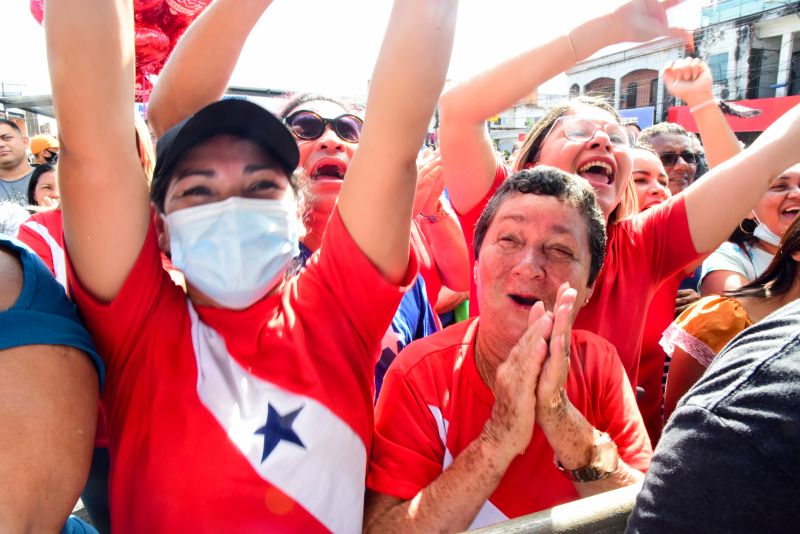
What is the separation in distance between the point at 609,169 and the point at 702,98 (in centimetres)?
79

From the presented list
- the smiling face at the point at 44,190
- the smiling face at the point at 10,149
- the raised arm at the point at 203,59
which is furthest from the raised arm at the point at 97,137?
the smiling face at the point at 10,149

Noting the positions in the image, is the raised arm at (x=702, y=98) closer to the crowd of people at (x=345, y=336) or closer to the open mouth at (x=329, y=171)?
the crowd of people at (x=345, y=336)

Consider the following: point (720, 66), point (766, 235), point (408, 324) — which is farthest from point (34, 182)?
point (720, 66)

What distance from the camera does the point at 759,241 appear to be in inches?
107

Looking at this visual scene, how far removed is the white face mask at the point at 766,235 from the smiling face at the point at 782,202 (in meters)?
0.02

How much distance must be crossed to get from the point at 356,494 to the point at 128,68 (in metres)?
1.08

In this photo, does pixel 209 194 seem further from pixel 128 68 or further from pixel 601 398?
pixel 601 398

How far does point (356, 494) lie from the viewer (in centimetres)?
119

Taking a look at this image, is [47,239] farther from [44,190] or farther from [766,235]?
[766,235]

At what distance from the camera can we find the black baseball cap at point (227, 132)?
1264mm

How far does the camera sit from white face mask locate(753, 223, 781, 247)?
266cm

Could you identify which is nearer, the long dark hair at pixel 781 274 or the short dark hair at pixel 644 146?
the long dark hair at pixel 781 274

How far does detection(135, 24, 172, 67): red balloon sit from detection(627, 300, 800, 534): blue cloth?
104 inches

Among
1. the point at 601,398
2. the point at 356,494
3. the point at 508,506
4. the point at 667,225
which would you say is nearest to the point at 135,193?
the point at 356,494
